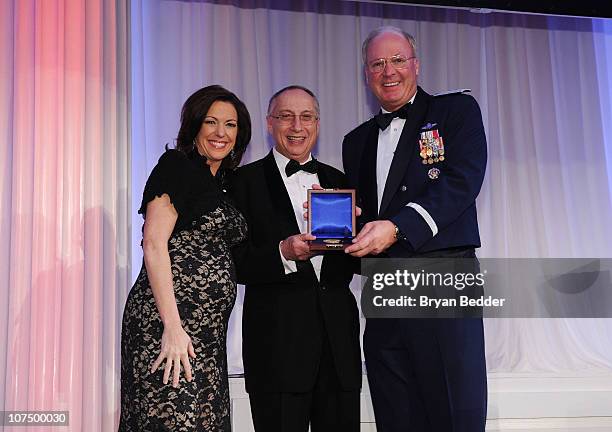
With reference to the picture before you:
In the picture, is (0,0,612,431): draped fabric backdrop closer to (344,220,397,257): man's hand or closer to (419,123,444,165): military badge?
(344,220,397,257): man's hand

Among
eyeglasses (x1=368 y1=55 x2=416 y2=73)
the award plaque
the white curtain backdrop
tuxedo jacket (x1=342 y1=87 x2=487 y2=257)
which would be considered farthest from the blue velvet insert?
the white curtain backdrop

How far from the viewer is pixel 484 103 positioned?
196 inches

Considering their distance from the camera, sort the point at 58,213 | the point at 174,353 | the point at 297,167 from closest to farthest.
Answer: the point at 174,353 < the point at 297,167 < the point at 58,213

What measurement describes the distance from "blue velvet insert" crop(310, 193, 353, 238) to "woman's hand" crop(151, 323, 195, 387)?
1.86 ft

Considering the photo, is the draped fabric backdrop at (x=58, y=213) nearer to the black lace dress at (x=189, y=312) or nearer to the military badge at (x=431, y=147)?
the black lace dress at (x=189, y=312)

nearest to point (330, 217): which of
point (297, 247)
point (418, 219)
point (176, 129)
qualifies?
point (297, 247)

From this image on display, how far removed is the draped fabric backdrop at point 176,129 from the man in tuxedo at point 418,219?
141 cm

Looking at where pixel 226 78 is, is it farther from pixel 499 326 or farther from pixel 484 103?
pixel 499 326

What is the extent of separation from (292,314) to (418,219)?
56 centimetres

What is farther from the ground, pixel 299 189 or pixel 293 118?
pixel 293 118

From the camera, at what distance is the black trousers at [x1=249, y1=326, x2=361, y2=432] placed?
8.46 ft

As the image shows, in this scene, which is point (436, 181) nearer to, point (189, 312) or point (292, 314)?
point (292, 314)

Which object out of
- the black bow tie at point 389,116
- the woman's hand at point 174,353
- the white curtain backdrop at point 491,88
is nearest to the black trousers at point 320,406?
the woman's hand at point 174,353

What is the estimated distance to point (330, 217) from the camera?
2.51 meters
